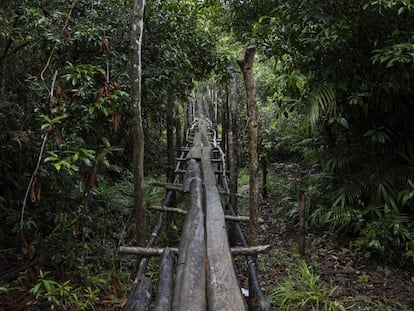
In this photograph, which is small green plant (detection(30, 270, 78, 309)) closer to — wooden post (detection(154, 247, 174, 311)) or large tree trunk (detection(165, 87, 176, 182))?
wooden post (detection(154, 247, 174, 311))

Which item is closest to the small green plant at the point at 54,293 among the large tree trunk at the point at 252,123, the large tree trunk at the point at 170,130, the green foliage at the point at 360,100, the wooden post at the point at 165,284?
the wooden post at the point at 165,284

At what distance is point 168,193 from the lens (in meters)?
5.66

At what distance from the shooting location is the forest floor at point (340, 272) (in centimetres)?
387

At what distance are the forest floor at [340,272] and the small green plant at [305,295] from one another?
0.07 feet

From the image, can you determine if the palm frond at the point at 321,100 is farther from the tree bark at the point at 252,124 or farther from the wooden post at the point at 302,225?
the tree bark at the point at 252,124

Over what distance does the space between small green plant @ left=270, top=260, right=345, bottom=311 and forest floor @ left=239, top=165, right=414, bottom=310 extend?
0.02 metres

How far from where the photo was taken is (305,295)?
3840 mm

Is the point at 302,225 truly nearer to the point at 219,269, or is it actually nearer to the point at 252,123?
the point at 252,123

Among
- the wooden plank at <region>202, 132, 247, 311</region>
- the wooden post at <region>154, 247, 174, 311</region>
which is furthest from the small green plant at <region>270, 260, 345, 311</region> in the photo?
the wooden post at <region>154, 247, 174, 311</region>

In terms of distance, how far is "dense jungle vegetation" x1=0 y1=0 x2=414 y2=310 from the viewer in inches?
137

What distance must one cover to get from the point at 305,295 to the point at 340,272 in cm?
88

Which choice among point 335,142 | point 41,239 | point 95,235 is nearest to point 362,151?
point 335,142

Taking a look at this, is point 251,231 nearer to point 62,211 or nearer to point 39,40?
point 62,211

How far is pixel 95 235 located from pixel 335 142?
4201 millimetres
